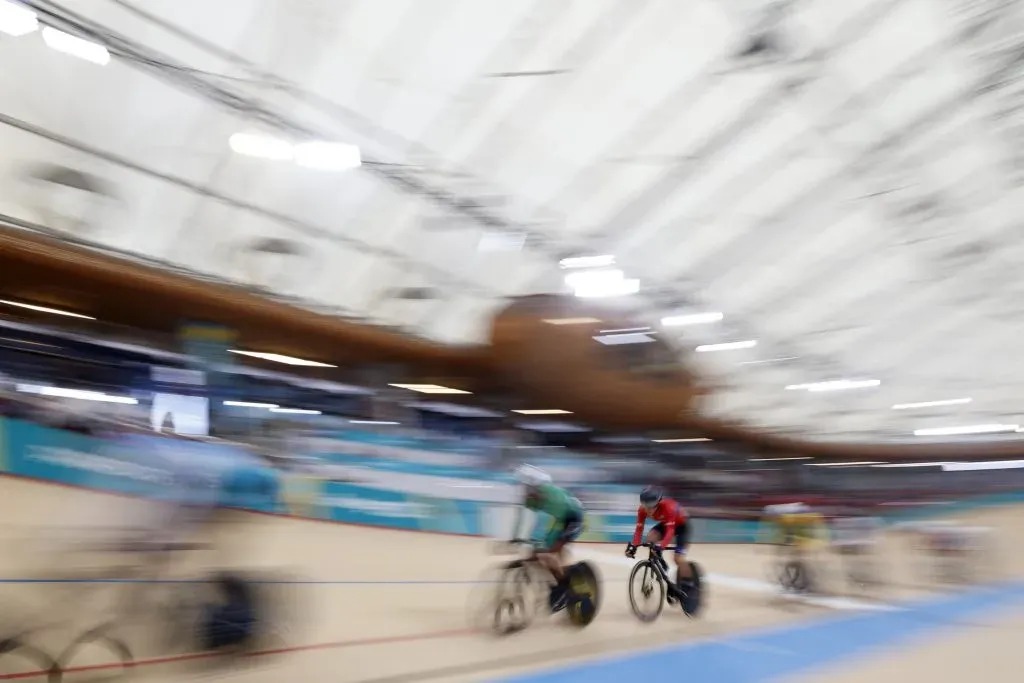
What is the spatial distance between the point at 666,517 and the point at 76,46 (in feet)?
14.3

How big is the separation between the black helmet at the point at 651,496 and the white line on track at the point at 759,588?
12.8 inches

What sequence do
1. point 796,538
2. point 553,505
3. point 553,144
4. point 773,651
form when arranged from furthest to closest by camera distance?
point 553,144
point 796,538
point 773,651
point 553,505

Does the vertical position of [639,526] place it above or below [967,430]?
below

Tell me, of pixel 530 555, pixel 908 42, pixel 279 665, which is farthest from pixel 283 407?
pixel 908 42

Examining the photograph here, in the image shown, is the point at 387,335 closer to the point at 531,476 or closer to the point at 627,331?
the point at 627,331

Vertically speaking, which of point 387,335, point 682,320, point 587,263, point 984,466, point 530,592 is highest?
point 587,263

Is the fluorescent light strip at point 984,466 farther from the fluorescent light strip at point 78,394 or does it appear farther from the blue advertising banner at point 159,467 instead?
the fluorescent light strip at point 78,394

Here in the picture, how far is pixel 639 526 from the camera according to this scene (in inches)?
92.0

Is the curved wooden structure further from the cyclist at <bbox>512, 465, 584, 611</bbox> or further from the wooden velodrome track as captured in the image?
the wooden velodrome track

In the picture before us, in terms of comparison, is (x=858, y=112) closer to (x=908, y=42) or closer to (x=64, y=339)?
(x=908, y=42)

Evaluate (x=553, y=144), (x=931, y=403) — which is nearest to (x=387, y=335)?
(x=553, y=144)

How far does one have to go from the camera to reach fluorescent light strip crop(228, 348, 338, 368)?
3.50ft

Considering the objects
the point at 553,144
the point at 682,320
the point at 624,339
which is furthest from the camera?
the point at 553,144

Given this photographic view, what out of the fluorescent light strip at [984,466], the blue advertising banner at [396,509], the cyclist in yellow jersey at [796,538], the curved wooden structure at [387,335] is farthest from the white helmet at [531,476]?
the fluorescent light strip at [984,466]
